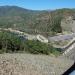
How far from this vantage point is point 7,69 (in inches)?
392

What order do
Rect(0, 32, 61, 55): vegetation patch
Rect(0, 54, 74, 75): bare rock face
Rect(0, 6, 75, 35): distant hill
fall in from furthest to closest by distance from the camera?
Rect(0, 6, 75, 35): distant hill, Rect(0, 32, 61, 55): vegetation patch, Rect(0, 54, 74, 75): bare rock face

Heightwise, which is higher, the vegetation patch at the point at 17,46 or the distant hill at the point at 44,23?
the vegetation patch at the point at 17,46

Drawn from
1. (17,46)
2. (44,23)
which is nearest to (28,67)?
(17,46)

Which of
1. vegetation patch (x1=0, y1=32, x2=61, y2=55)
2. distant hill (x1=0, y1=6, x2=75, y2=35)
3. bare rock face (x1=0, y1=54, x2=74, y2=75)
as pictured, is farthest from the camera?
distant hill (x1=0, y1=6, x2=75, y2=35)

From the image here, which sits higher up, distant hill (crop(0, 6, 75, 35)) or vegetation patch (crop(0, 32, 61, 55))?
vegetation patch (crop(0, 32, 61, 55))

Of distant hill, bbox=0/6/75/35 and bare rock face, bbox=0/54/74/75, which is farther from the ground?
bare rock face, bbox=0/54/74/75

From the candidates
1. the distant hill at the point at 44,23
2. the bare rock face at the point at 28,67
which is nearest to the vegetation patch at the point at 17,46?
the bare rock face at the point at 28,67

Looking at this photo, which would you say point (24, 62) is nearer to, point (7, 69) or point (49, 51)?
point (7, 69)

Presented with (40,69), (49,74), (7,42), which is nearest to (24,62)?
(40,69)

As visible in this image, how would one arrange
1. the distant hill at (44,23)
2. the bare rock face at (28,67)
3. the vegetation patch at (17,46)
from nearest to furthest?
the bare rock face at (28,67)
the vegetation patch at (17,46)
the distant hill at (44,23)

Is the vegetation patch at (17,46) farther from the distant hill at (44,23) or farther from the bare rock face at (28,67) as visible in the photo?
the distant hill at (44,23)

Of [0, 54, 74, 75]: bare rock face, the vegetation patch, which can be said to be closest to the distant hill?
the vegetation patch

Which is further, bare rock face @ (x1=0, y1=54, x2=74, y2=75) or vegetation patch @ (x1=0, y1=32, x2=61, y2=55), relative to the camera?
vegetation patch @ (x1=0, y1=32, x2=61, y2=55)

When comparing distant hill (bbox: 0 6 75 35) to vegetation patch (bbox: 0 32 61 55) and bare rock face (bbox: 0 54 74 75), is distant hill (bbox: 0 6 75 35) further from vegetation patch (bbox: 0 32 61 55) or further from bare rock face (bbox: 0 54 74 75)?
bare rock face (bbox: 0 54 74 75)
